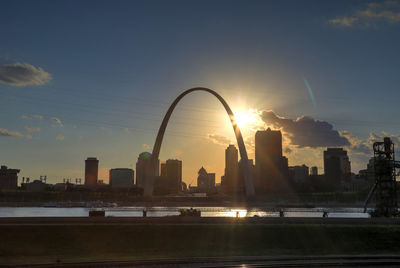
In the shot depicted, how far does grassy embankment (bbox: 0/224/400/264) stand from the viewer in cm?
3450

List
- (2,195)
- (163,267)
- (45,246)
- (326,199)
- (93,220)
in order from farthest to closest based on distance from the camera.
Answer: (2,195), (326,199), (93,220), (45,246), (163,267)

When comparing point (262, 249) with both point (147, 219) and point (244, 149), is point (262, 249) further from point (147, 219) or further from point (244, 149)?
point (244, 149)

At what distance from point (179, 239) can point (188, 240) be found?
90 centimetres

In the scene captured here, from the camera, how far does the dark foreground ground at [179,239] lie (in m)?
34.5

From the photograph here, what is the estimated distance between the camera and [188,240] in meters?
38.7

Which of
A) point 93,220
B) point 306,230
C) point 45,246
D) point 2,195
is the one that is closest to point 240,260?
point 306,230

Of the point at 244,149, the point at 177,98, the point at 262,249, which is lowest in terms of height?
the point at 262,249

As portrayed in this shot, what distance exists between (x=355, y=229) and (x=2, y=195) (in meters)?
192

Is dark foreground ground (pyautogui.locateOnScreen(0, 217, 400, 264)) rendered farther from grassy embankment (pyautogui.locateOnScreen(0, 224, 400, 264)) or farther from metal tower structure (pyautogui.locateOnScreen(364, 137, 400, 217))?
metal tower structure (pyautogui.locateOnScreen(364, 137, 400, 217))

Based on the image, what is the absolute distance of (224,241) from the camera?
3859cm

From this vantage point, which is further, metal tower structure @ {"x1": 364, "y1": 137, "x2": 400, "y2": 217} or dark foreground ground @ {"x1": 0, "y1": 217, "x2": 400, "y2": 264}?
metal tower structure @ {"x1": 364, "y1": 137, "x2": 400, "y2": 217}

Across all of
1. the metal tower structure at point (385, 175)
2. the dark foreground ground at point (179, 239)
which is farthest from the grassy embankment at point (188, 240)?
the metal tower structure at point (385, 175)

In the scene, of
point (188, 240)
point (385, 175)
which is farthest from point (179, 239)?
point (385, 175)

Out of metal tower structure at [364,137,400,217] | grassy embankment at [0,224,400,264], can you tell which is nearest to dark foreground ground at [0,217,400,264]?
grassy embankment at [0,224,400,264]
